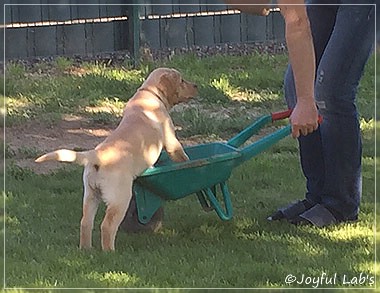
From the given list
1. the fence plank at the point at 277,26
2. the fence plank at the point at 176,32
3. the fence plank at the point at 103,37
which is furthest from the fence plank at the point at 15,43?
the fence plank at the point at 277,26

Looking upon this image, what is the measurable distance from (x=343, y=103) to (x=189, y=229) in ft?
3.00

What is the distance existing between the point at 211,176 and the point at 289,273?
69cm

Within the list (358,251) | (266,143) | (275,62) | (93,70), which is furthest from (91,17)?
(358,251)

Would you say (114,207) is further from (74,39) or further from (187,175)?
(74,39)

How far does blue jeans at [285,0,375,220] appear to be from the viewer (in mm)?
4379

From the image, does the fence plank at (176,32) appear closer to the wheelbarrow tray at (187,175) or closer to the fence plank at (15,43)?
the fence plank at (15,43)

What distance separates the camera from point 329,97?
4.45 m

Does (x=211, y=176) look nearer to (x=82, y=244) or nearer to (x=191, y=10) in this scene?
(x=82, y=244)

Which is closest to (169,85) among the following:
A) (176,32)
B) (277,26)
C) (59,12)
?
(59,12)

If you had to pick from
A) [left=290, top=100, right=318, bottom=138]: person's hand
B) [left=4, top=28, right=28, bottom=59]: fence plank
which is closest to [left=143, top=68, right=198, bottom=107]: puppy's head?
[left=290, top=100, right=318, bottom=138]: person's hand

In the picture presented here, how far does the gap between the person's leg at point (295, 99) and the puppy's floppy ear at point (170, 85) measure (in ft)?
1.78

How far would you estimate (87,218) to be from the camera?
4.12m

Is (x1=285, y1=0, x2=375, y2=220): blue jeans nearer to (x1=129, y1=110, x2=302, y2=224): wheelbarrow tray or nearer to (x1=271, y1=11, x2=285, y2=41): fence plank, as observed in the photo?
(x1=129, y1=110, x2=302, y2=224): wheelbarrow tray

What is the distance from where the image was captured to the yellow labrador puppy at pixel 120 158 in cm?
402
